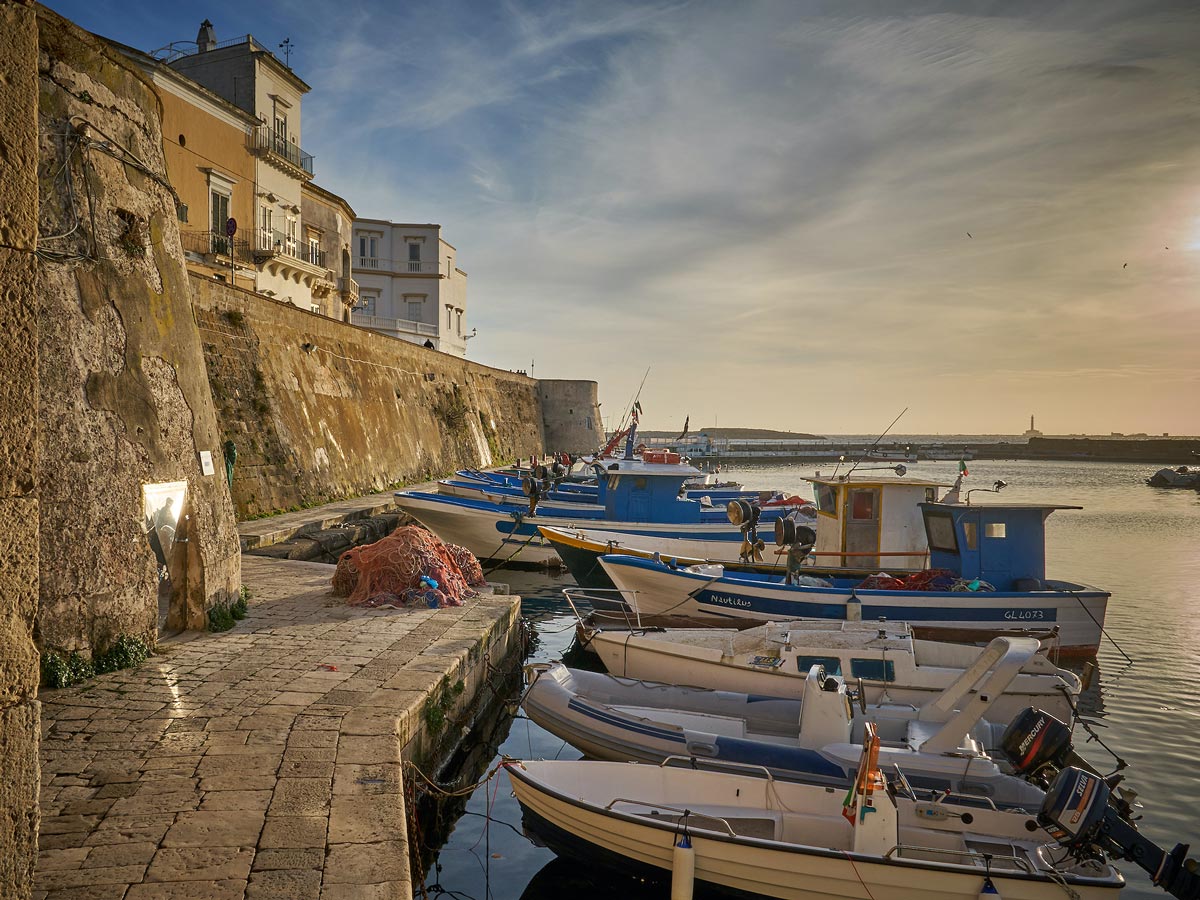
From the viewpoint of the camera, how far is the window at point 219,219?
24281 mm

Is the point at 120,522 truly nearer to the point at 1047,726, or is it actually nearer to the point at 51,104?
the point at 51,104

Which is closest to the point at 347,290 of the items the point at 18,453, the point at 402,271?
the point at 402,271

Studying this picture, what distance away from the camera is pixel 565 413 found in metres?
53.5

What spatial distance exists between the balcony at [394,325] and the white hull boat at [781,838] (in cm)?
3949

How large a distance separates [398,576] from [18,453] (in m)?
7.54

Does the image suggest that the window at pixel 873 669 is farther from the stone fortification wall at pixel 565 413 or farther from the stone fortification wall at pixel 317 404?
the stone fortification wall at pixel 565 413

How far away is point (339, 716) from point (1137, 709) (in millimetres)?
10261

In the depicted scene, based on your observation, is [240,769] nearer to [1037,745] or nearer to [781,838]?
[781,838]

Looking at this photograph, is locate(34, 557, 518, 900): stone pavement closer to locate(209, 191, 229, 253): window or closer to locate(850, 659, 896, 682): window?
locate(850, 659, 896, 682): window

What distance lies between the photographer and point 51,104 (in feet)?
21.9

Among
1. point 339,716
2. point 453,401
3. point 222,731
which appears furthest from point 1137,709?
point 453,401

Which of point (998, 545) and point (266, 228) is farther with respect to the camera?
point (266, 228)

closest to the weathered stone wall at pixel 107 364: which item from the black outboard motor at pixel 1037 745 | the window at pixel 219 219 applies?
the black outboard motor at pixel 1037 745

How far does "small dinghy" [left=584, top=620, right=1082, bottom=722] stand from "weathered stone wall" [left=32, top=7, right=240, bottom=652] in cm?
491
